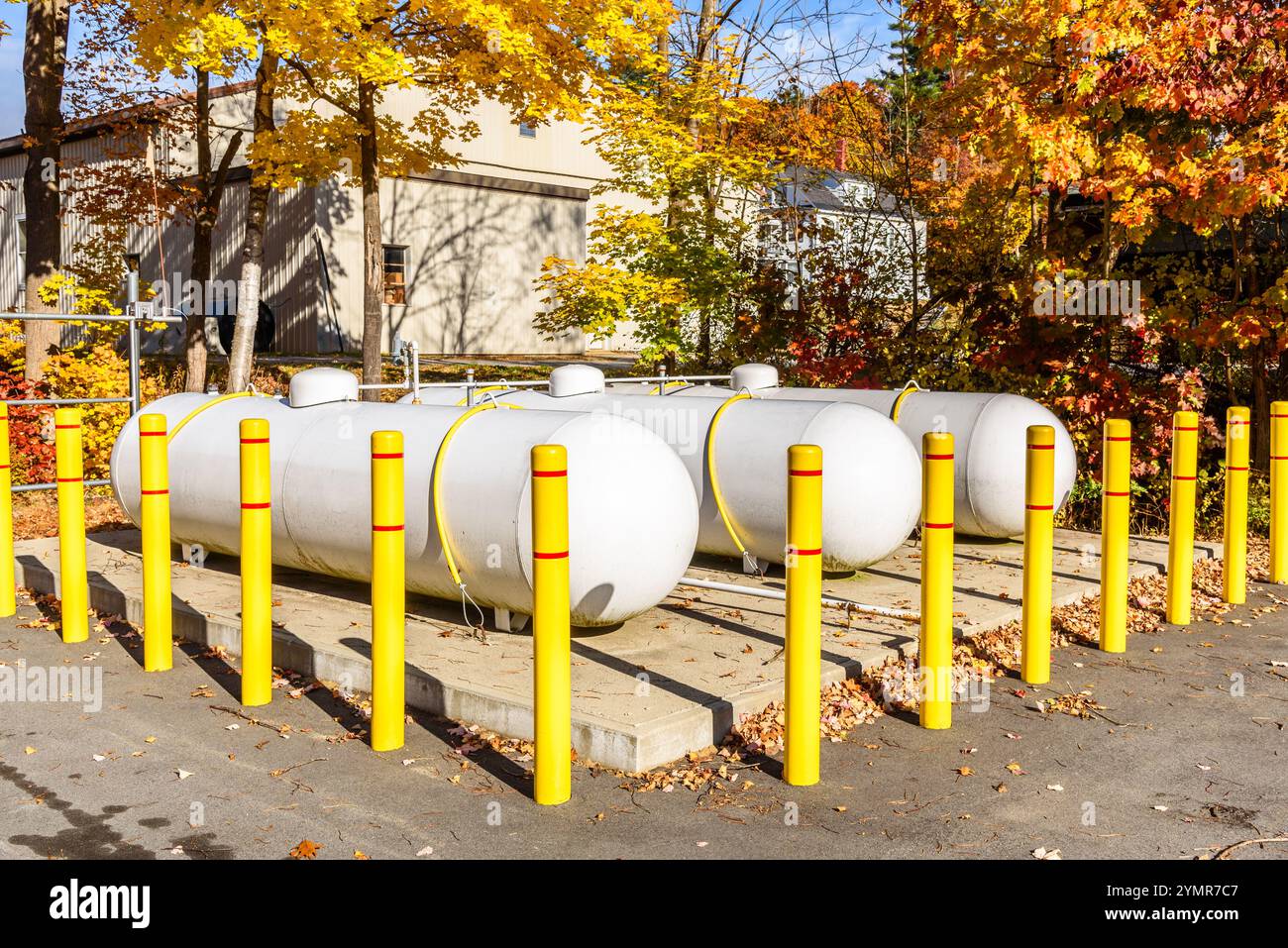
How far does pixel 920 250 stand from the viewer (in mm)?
17328

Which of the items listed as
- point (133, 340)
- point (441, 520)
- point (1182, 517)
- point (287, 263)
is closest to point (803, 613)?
point (441, 520)

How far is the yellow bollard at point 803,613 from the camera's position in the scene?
5.44 m

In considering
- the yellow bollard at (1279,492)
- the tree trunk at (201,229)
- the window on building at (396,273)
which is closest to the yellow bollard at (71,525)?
the yellow bollard at (1279,492)

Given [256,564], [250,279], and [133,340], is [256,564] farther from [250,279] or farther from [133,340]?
[250,279]

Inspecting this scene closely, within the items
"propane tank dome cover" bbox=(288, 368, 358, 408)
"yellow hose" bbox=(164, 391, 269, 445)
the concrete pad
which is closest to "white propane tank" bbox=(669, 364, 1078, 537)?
the concrete pad

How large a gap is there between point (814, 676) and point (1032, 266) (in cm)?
921

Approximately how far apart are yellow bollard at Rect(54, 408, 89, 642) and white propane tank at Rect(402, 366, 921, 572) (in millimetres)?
3264

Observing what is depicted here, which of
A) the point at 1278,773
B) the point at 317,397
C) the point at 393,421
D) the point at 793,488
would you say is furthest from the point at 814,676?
the point at 317,397

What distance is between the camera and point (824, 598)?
8.77 metres

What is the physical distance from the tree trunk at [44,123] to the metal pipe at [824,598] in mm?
11837

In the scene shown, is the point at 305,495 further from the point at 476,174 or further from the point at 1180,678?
the point at 476,174

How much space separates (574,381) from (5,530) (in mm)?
4457

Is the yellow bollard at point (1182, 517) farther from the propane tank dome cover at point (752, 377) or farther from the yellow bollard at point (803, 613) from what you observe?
the yellow bollard at point (803, 613)
